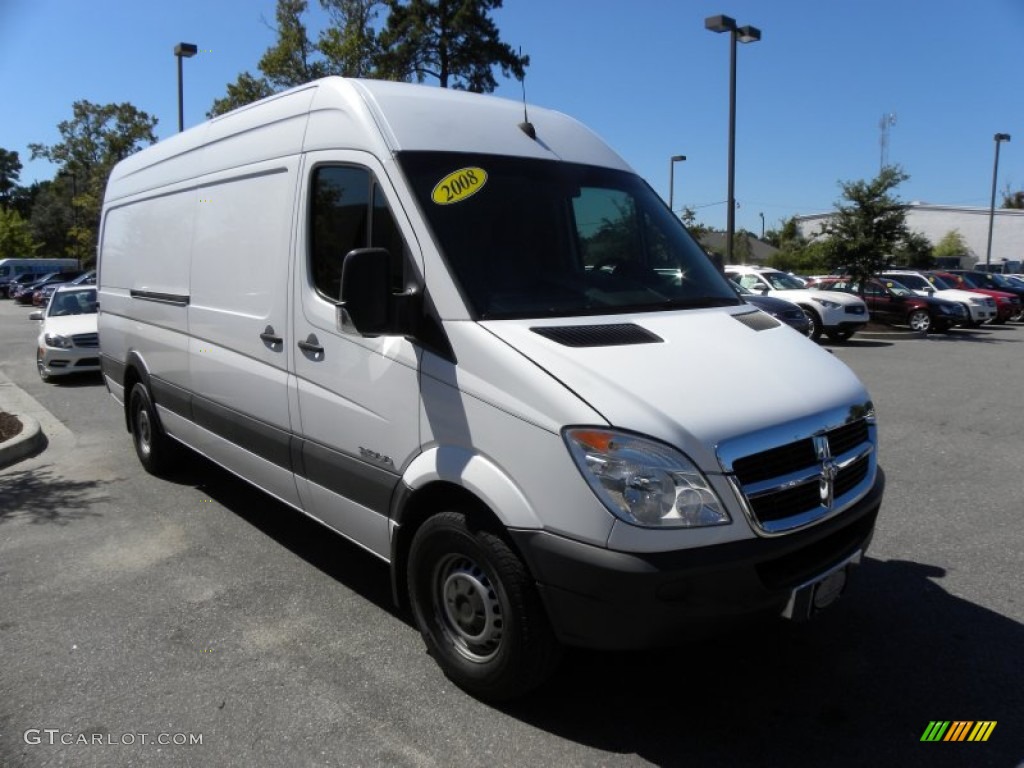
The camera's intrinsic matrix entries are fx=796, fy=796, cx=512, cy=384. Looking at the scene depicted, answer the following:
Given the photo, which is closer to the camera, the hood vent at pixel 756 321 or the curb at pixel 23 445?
the hood vent at pixel 756 321

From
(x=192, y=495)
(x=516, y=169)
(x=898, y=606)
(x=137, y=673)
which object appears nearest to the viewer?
(x=137, y=673)

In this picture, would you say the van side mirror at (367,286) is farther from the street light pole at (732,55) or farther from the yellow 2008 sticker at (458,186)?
the street light pole at (732,55)

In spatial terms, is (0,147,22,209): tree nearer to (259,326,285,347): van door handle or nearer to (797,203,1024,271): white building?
(797,203,1024,271): white building

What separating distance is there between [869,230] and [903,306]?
7.63 feet

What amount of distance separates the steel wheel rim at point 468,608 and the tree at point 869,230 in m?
20.2

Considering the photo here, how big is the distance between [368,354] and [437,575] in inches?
39.9

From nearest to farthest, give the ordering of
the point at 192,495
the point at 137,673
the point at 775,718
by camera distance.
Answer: the point at 775,718, the point at 137,673, the point at 192,495

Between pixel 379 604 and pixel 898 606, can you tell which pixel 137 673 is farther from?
pixel 898 606

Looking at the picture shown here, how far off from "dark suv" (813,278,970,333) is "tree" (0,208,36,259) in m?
65.5

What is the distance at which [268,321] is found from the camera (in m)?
4.30

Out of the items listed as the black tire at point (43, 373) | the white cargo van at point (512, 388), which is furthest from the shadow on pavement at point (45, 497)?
the black tire at point (43, 373)

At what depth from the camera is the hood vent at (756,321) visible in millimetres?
3670

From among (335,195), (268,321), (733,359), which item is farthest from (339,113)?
(733,359)

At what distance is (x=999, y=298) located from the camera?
2502 cm
